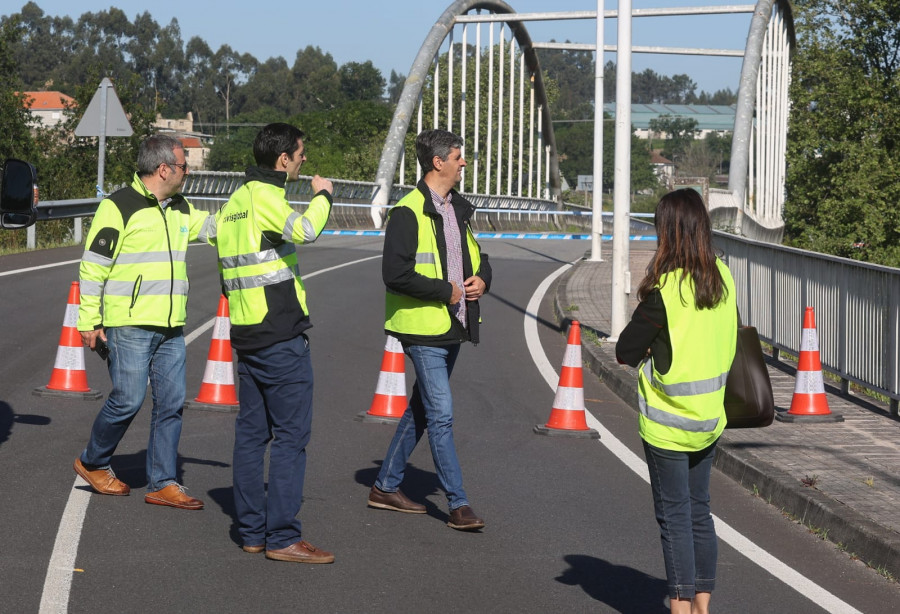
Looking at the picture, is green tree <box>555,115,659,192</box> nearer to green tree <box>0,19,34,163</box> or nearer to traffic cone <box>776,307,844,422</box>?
green tree <box>0,19,34,163</box>

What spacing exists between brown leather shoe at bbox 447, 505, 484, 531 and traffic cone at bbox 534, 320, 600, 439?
2.70 meters

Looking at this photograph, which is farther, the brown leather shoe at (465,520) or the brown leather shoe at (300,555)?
the brown leather shoe at (465,520)

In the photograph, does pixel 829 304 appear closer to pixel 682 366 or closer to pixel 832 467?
pixel 832 467

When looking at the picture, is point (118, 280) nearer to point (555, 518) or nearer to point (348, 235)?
point (555, 518)

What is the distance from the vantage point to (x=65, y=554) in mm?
5488

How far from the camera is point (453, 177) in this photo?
629cm

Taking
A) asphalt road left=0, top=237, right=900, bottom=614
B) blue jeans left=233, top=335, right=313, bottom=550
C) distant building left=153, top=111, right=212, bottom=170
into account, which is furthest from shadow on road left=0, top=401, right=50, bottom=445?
distant building left=153, top=111, right=212, bottom=170

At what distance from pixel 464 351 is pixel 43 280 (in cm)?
645

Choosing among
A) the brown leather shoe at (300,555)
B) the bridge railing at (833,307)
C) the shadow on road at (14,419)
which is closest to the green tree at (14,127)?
the bridge railing at (833,307)

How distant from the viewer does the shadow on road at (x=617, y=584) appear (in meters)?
5.13

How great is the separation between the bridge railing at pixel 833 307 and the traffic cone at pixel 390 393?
3.69m

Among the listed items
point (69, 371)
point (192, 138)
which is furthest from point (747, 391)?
point (192, 138)

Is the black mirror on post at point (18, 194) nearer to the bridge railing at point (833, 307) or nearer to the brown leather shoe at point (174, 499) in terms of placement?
the brown leather shoe at point (174, 499)

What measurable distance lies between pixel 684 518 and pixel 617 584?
971mm
